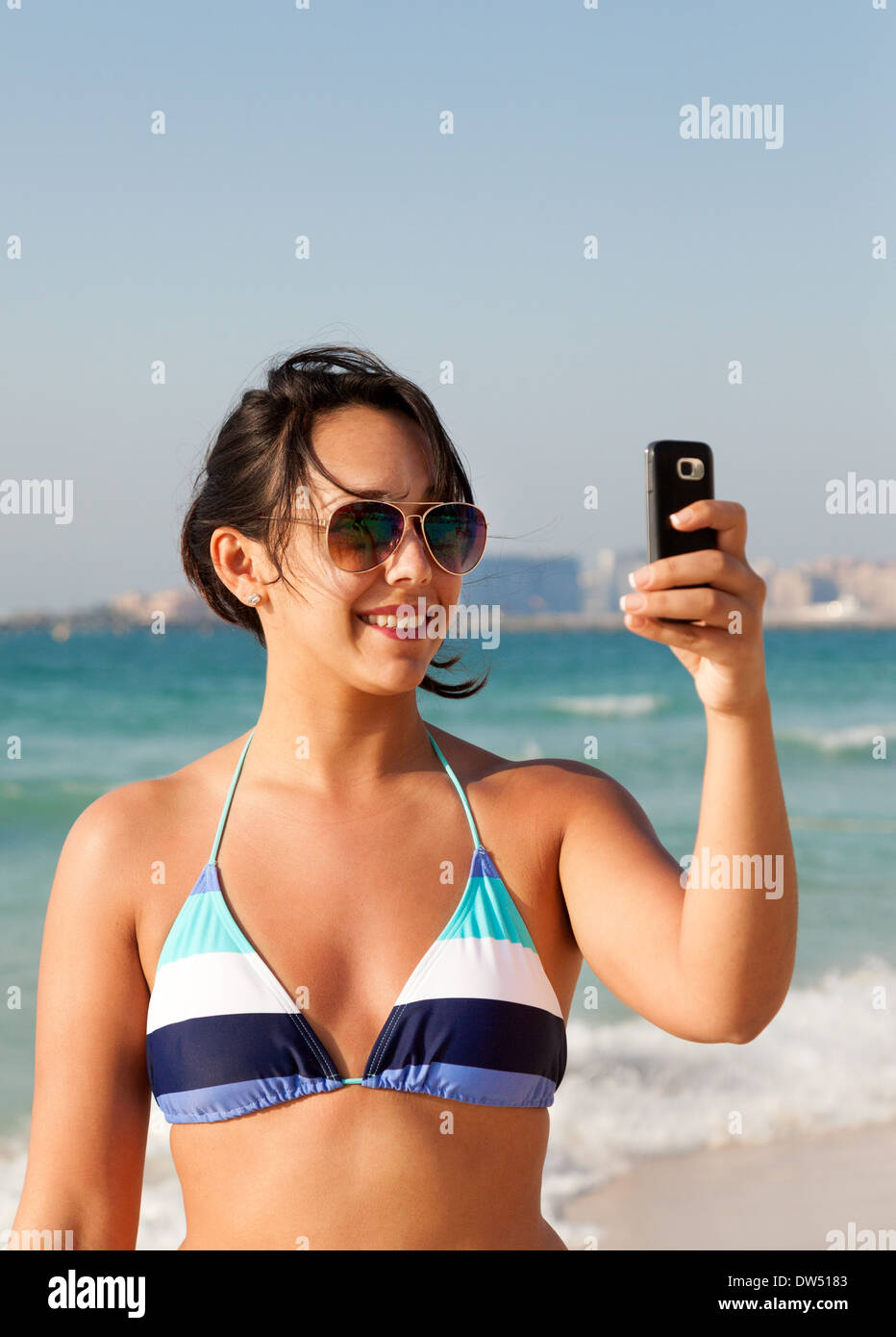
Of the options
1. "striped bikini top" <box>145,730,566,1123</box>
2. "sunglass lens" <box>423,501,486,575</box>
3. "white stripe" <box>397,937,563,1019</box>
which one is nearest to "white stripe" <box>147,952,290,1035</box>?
"striped bikini top" <box>145,730,566,1123</box>

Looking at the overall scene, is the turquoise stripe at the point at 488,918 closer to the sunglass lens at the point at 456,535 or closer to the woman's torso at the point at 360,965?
the woman's torso at the point at 360,965

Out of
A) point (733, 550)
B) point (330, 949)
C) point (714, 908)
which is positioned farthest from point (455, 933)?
point (733, 550)

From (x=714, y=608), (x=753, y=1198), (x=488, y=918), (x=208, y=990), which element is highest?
(x=714, y=608)

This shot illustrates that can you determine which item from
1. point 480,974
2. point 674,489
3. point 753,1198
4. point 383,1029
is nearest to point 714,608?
point 674,489

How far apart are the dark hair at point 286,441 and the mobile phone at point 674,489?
662 millimetres

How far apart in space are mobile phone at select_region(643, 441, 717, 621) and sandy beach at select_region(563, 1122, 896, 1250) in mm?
4810

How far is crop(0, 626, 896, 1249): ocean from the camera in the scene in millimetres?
7008

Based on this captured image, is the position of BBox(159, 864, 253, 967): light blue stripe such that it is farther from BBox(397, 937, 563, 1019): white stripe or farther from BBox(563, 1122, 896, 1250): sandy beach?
BBox(563, 1122, 896, 1250): sandy beach

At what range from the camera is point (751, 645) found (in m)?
1.67

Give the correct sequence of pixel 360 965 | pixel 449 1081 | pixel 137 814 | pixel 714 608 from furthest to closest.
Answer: pixel 137 814 < pixel 360 965 < pixel 449 1081 < pixel 714 608

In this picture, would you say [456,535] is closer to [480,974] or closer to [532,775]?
[532,775]

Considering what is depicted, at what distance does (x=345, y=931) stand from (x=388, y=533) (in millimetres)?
664

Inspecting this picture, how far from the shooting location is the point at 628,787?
18469 millimetres
